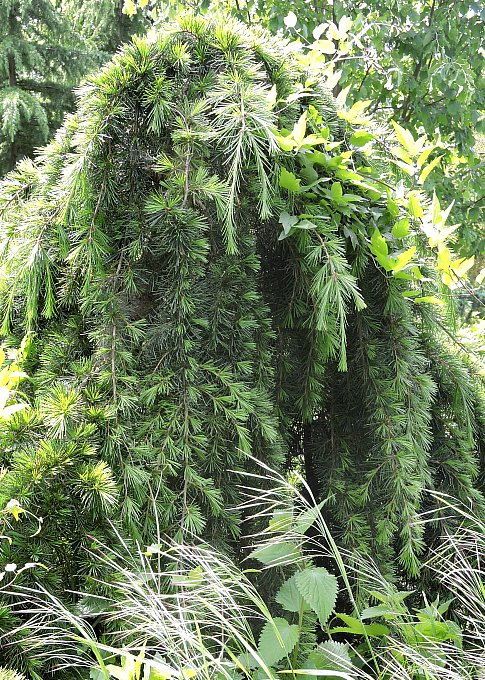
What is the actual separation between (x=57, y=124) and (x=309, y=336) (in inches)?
221

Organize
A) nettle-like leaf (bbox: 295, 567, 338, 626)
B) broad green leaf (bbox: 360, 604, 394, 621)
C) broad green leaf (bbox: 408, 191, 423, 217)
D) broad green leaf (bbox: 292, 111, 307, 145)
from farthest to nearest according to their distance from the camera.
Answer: broad green leaf (bbox: 408, 191, 423, 217)
broad green leaf (bbox: 292, 111, 307, 145)
broad green leaf (bbox: 360, 604, 394, 621)
nettle-like leaf (bbox: 295, 567, 338, 626)

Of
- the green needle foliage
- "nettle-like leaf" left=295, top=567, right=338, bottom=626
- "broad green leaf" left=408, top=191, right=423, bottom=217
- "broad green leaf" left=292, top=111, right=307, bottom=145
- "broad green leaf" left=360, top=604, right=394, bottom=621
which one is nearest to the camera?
"nettle-like leaf" left=295, top=567, right=338, bottom=626

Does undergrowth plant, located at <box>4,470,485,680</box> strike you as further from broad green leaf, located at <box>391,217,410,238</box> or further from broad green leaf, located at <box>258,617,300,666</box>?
broad green leaf, located at <box>391,217,410,238</box>

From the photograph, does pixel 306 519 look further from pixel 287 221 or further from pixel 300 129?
pixel 300 129

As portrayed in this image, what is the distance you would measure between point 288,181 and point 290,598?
0.77 metres

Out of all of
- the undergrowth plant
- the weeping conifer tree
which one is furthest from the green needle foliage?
the undergrowth plant

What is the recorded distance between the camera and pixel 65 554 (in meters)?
0.97

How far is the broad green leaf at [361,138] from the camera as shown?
135cm

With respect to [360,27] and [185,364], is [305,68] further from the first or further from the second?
[360,27]

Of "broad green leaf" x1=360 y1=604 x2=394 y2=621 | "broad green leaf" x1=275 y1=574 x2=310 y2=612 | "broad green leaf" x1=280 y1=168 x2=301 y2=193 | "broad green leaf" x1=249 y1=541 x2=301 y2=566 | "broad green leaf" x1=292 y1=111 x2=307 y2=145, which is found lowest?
"broad green leaf" x1=360 y1=604 x2=394 y2=621

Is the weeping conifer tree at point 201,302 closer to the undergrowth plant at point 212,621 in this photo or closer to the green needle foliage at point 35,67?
→ the undergrowth plant at point 212,621

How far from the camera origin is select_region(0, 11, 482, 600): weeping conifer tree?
106cm

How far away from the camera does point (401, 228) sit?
4.21 feet

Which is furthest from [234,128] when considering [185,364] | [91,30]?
[91,30]
